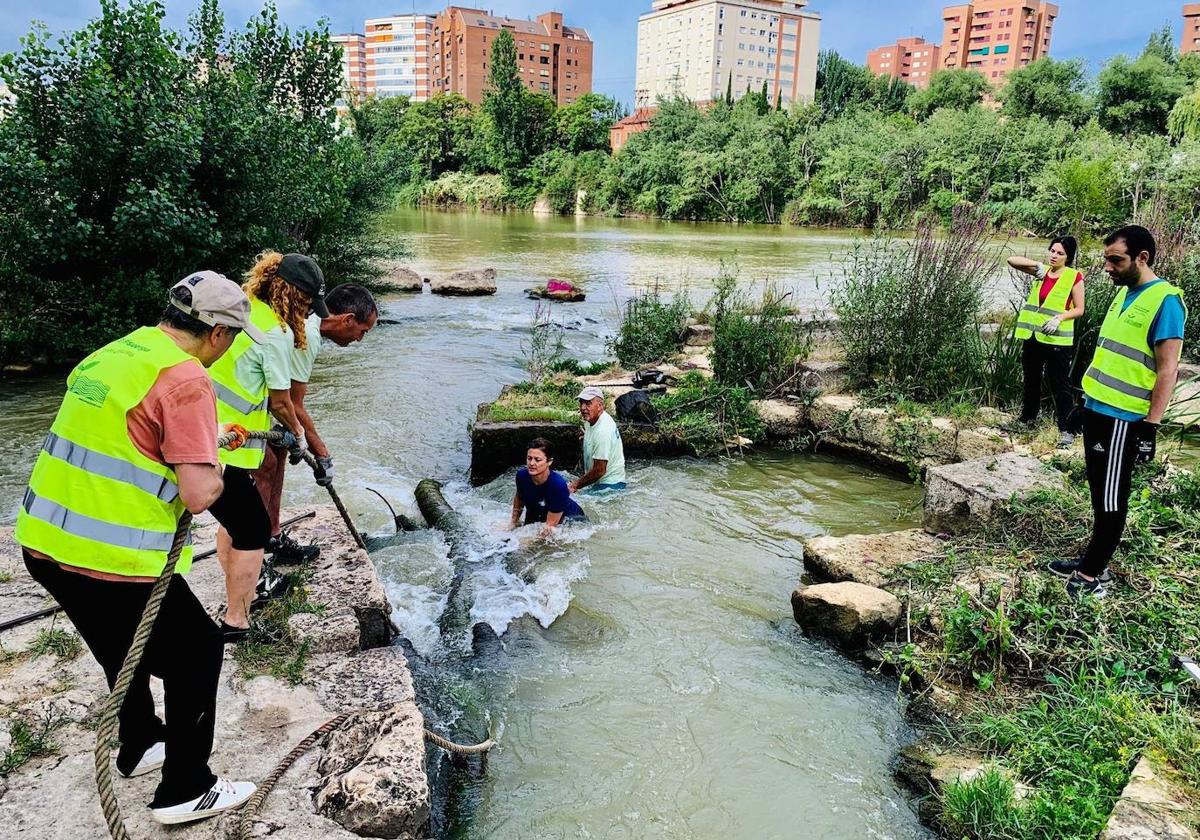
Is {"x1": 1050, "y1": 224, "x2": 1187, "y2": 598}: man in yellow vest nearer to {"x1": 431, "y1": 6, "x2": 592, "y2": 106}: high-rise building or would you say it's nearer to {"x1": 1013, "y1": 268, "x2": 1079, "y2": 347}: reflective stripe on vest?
{"x1": 1013, "y1": 268, "x2": 1079, "y2": 347}: reflective stripe on vest

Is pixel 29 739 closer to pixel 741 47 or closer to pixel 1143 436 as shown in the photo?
pixel 1143 436

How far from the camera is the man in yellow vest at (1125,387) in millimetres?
4121

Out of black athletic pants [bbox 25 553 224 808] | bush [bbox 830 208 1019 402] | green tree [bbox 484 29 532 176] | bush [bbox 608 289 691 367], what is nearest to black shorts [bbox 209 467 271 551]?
black athletic pants [bbox 25 553 224 808]

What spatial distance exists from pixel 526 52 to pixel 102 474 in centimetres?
11883

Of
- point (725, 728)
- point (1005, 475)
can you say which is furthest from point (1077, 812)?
point (1005, 475)

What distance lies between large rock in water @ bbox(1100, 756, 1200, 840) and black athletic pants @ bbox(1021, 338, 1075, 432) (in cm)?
471

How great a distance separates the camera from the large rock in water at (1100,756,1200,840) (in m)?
2.78

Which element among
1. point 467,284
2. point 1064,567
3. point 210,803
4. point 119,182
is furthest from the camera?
point 467,284

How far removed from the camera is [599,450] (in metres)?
6.87

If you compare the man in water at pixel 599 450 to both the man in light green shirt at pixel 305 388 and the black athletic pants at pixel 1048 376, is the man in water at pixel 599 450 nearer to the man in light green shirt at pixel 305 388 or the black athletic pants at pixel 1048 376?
the man in light green shirt at pixel 305 388

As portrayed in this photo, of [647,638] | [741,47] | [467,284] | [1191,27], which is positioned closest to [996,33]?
[1191,27]

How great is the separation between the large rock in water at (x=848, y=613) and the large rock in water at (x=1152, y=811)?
161 centimetres

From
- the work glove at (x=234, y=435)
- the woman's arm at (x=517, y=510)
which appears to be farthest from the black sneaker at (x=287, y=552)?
the woman's arm at (x=517, y=510)

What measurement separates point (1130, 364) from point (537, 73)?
11707 centimetres
